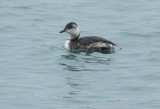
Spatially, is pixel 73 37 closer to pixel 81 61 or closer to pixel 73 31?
pixel 73 31

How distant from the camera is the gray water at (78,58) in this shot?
54.4 feet

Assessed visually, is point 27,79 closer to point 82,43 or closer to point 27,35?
point 82,43

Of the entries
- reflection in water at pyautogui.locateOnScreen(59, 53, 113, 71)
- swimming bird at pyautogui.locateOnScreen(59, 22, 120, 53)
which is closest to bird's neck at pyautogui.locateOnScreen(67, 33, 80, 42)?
swimming bird at pyautogui.locateOnScreen(59, 22, 120, 53)

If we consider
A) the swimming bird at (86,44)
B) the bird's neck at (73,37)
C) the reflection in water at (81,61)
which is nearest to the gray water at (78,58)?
the reflection in water at (81,61)

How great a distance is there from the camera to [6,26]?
24906 mm

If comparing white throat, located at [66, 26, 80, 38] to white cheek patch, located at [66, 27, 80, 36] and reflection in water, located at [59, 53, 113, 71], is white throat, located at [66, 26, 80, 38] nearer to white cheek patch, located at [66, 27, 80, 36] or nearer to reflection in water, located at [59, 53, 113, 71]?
white cheek patch, located at [66, 27, 80, 36]

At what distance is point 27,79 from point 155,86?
2.70 m

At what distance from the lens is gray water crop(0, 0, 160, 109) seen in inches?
653

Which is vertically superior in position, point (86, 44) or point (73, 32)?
point (73, 32)

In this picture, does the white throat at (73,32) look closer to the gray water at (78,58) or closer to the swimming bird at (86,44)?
the swimming bird at (86,44)

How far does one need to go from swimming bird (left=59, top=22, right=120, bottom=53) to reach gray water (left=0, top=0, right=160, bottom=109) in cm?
24

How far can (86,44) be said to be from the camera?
21.8m

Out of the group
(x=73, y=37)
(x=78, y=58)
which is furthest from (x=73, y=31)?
(x=78, y=58)

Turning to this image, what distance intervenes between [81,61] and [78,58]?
0.46 meters
